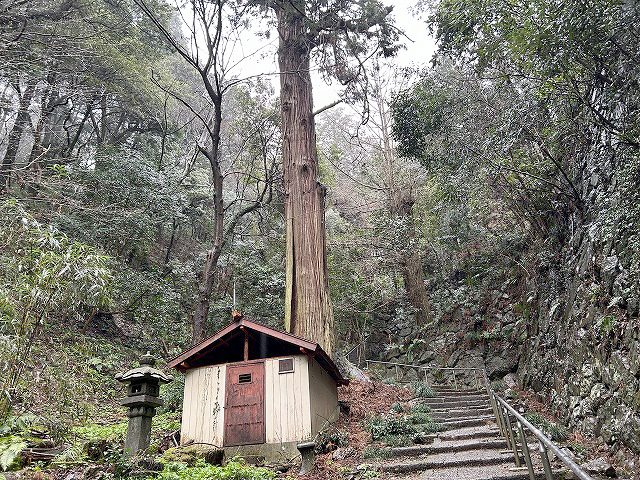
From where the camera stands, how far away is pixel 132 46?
15164mm

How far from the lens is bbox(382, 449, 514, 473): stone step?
6633mm

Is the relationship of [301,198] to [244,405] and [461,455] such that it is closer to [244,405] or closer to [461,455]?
[244,405]

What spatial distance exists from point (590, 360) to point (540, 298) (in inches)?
156

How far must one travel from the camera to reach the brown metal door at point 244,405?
8.66m

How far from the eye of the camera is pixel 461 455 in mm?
7223

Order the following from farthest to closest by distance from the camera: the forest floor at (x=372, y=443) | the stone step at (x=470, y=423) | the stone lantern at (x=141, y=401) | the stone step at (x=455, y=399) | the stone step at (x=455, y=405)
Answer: the stone step at (x=455, y=399), the stone step at (x=455, y=405), the stone step at (x=470, y=423), the forest floor at (x=372, y=443), the stone lantern at (x=141, y=401)

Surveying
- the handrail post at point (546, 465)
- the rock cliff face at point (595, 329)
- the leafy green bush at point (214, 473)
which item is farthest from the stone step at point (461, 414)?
the handrail post at point (546, 465)

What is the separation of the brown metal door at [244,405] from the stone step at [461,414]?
400cm

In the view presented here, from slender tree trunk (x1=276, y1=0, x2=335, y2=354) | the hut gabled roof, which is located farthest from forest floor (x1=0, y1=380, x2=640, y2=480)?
slender tree trunk (x1=276, y1=0, x2=335, y2=354)

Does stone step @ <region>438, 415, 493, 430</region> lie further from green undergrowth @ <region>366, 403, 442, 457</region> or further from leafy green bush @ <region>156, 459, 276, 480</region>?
leafy green bush @ <region>156, 459, 276, 480</region>

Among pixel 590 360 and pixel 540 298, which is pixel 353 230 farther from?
pixel 590 360

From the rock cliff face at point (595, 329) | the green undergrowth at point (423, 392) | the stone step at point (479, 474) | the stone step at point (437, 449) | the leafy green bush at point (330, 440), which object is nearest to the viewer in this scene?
the stone step at point (479, 474)

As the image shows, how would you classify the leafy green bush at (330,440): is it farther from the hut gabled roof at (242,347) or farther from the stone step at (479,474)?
the stone step at (479,474)

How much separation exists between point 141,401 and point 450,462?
4.58 meters
